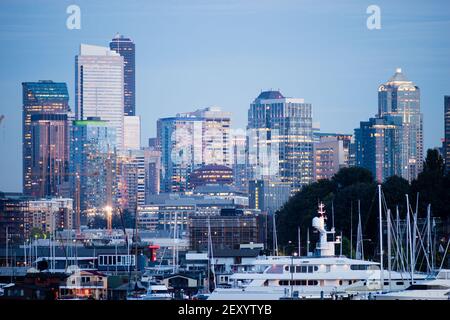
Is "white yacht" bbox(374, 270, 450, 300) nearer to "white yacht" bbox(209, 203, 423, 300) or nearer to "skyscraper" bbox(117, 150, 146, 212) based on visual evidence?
"white yacht" bbox(209, 203, 423, 300)

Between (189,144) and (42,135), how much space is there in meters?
24.5


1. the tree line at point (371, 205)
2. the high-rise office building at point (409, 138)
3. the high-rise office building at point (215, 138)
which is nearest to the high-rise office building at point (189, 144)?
the high-rise office building at point (215, 138)

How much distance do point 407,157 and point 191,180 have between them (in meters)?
36.8

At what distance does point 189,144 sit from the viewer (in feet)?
427

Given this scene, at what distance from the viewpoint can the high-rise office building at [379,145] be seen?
293ft

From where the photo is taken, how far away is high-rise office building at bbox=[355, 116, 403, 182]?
8944 centimetres

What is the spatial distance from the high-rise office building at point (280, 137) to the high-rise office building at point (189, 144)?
6.25 metres

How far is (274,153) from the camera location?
375 ft

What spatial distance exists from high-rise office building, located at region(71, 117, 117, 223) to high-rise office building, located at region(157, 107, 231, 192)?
475 cm

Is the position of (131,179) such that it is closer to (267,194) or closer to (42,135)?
(42,135)

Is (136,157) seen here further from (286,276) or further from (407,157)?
(286,276)

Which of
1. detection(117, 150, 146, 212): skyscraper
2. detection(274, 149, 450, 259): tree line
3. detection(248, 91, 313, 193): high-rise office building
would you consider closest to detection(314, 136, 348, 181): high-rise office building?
detection(248, 91, 313, 193): high-rise office building
